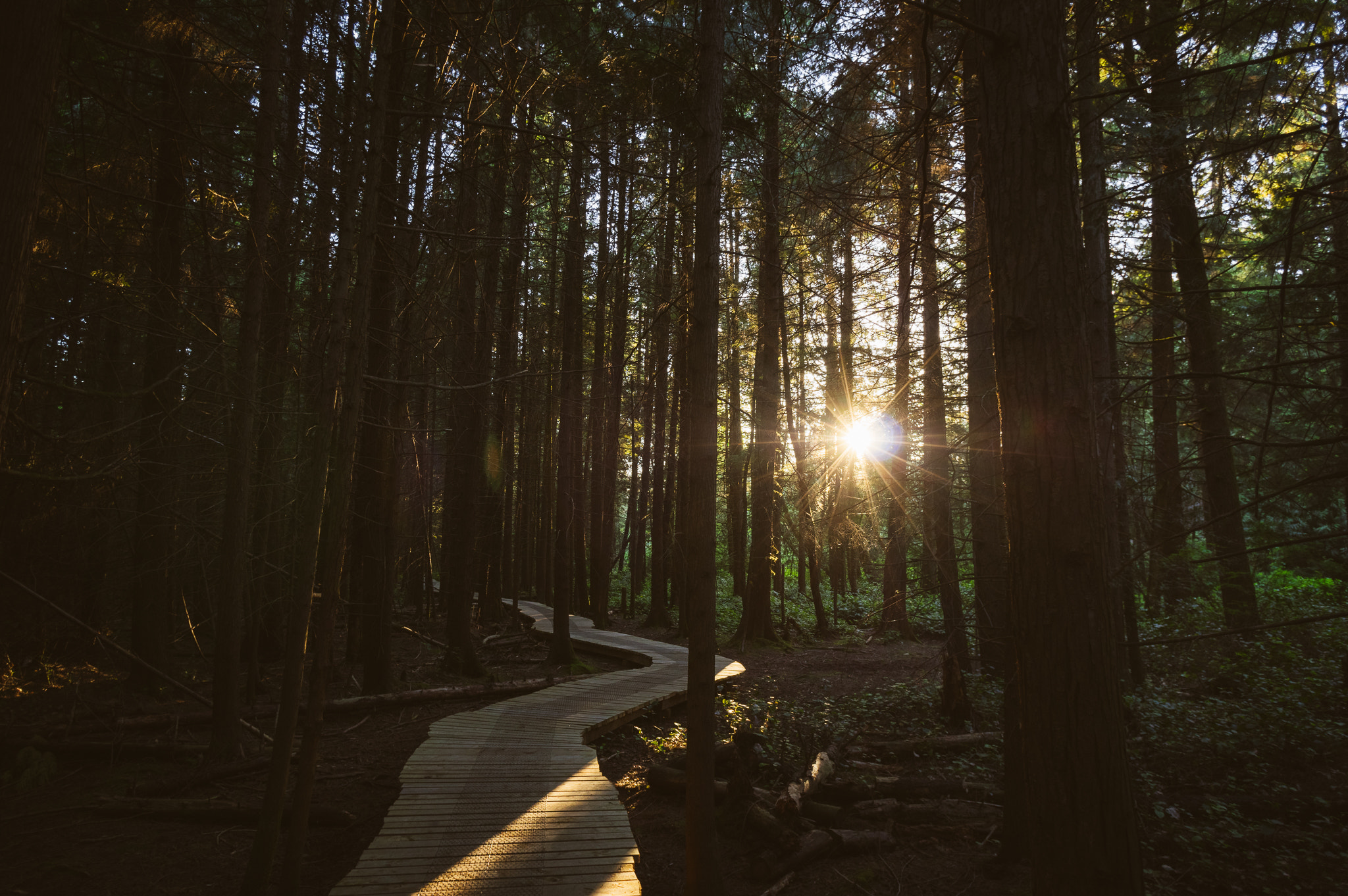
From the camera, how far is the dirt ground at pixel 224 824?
4.92 m

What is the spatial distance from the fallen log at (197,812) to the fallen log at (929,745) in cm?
538

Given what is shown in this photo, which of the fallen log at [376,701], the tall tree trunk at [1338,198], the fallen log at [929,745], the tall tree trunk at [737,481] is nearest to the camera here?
the tall tree trunk at [1338,198]

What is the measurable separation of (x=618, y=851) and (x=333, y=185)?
672cm

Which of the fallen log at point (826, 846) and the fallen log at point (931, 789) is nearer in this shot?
the fallen log at point (826, 846)

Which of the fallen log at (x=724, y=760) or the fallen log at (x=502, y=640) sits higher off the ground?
the fallen log at (x=502, y=640)

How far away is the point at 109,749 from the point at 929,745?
29.3ft

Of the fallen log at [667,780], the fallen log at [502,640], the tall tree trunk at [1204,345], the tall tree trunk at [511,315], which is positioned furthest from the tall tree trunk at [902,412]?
the fallen log at [502,640]

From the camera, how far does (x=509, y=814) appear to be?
Result: 552cm

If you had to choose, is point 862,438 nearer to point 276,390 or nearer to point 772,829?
point 772,829

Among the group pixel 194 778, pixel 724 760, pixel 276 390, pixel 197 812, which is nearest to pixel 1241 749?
pixel 724 760

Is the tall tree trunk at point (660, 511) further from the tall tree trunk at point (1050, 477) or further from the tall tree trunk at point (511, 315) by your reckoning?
the tall tree trunk at point (1050, 477)

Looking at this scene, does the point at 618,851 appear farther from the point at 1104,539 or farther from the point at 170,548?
the point at 170,548

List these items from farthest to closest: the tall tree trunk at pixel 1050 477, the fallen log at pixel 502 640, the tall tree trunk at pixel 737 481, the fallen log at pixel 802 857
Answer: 1. the tall tree trunk at pixel 737 481
2. the fallen log at pixel 502 640
3. the fallen log at pixel 802 857
4. the tall tree trunk at pixel 1050 477

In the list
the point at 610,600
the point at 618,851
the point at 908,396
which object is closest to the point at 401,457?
the point at 618,851
